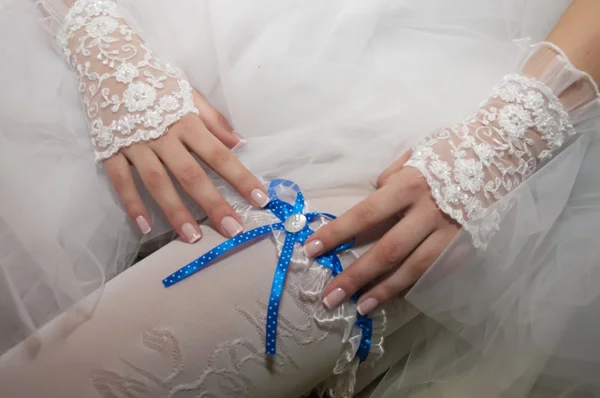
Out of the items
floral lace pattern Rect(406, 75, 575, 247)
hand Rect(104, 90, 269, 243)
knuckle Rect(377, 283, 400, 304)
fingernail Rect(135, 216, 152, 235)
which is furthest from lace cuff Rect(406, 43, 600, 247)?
fingernail Rect(135, 216, 152, 235)

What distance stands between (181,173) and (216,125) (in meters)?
0.08

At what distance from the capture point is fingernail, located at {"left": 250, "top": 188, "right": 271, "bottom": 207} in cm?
54

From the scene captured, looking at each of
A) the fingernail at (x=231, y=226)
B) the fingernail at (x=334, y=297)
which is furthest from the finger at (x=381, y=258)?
the fingernail at (x=231, y=226)

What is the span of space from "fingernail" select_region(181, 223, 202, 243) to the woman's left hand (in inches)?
5.0

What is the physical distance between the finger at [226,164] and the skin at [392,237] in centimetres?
9

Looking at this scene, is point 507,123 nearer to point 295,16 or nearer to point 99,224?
point 295,16

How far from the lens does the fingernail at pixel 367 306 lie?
0.52m

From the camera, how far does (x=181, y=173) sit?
1.85 ft

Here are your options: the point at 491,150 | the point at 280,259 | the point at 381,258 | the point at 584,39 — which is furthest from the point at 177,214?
the point at 584,39

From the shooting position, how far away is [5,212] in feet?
1.70

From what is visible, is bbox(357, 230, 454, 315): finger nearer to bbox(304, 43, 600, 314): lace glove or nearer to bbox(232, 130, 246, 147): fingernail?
bbox(304, 43, 600, 314): lace glove

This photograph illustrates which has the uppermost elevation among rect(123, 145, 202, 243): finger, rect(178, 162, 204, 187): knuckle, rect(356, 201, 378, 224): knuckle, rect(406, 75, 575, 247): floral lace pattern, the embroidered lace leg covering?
rect(406, 75, 575, 247): floral lace pattern

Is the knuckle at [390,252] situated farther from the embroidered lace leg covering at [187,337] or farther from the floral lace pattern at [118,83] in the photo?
the floral lace pattern at [118,83]

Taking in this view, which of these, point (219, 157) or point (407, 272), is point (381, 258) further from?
point (219, 157)
